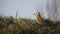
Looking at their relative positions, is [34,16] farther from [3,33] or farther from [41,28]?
[3,33]

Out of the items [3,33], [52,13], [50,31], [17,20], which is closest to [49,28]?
[50,31]

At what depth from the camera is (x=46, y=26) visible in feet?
4.84

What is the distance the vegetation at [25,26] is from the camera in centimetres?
144

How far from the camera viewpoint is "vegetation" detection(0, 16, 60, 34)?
144 centimetres

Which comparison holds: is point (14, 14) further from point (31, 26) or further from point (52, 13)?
point (52, 13)

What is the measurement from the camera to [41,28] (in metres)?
1.46

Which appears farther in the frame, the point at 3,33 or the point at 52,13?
the point at 52,13

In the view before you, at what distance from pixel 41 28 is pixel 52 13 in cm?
17

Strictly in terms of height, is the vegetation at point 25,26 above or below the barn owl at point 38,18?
below

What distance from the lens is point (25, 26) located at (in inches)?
57.4

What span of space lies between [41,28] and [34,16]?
4.7 inches

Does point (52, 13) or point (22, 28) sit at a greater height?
point (52, 13)

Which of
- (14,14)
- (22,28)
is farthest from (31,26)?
(14,14)

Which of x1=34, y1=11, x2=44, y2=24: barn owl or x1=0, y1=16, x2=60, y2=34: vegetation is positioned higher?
x1=34, y1=11, x2=44, y2=24: barn owl
